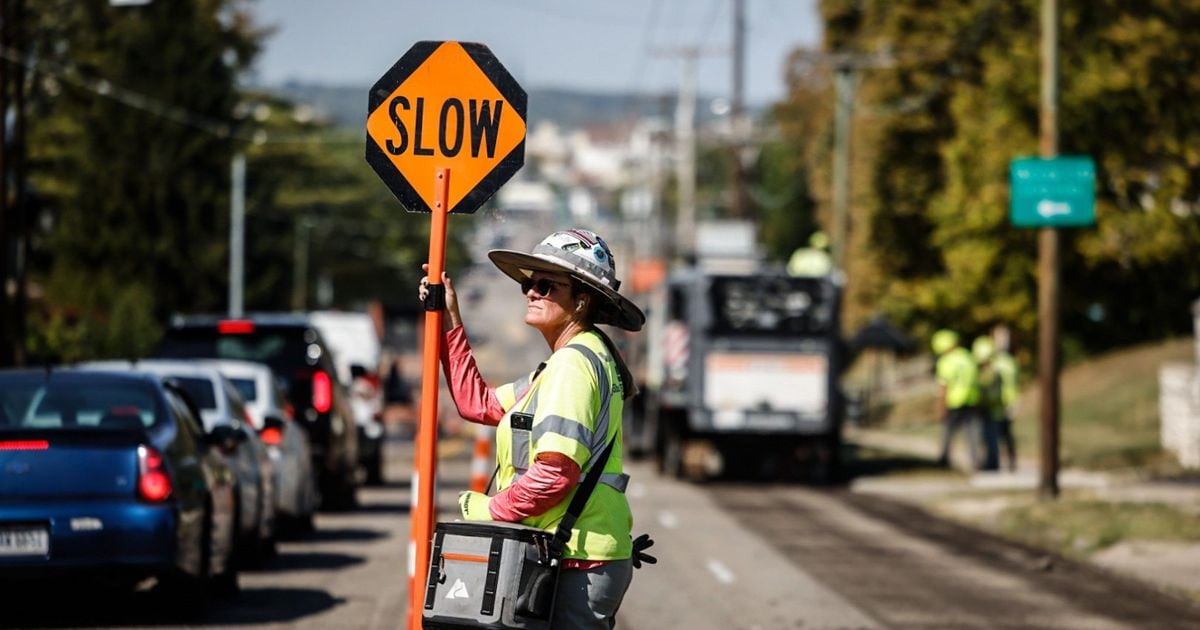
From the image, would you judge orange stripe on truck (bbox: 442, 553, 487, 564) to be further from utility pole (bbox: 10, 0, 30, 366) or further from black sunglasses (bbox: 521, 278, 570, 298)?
utility pole (bbox: 10, 0, 30, 366)

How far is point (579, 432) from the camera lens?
629cm

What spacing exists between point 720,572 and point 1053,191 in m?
8.30

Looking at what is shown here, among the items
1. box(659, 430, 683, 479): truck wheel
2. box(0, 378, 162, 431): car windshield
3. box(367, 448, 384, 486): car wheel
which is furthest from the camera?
box(659, 430, 683, 479): truck wheel

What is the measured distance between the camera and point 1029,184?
77.2 ft

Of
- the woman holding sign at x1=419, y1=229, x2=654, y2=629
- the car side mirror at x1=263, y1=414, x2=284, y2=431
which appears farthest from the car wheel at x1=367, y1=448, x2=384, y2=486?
the woman holding sign at x1=419, y1=229, x2=654, y2=629

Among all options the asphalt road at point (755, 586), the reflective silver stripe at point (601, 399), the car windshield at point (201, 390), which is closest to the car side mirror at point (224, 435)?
the asphalt road at point (755, 586)

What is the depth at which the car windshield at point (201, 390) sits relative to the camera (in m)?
16.8

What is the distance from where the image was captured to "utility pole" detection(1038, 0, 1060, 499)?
940 inches

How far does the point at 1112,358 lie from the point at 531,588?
43.0m

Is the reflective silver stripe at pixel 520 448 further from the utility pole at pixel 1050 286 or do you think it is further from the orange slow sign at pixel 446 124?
the utility pole at pixel 1050 286

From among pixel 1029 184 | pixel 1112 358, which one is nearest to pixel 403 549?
pixel 1029 184

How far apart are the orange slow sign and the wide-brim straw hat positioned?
128cm

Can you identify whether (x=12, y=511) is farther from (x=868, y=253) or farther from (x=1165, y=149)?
(x=868, y=253)

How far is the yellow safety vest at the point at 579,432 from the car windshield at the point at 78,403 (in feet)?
21.5
